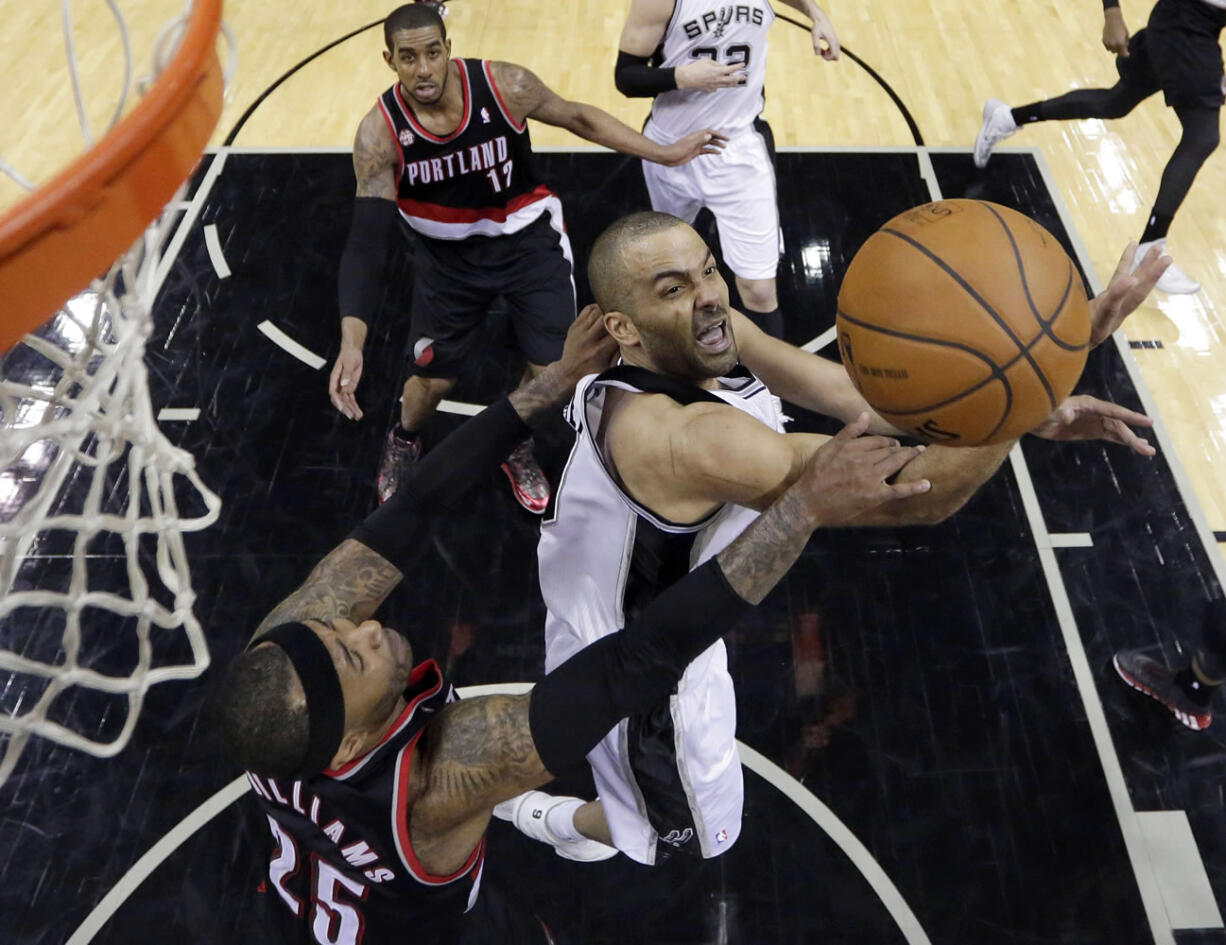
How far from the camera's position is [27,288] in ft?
5.90

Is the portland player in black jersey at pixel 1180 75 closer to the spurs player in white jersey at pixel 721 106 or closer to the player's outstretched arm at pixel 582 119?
the spurs player in white jersey at pixel 721 106

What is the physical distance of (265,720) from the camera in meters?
2.07

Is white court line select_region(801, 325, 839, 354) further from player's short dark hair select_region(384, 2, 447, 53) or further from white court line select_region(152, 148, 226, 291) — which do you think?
white court line select_region(152, 148, 226, 291)

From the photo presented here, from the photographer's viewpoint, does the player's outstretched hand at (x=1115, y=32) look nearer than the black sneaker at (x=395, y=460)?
No

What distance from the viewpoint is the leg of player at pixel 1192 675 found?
3.58 m

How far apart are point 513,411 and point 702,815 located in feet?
3.81

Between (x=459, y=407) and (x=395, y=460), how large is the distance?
1.48ft

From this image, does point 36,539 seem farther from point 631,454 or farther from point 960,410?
point 960,410

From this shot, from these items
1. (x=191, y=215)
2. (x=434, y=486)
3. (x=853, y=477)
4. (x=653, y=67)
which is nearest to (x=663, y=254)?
(x=434, y=486)

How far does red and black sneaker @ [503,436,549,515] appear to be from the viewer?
455cm

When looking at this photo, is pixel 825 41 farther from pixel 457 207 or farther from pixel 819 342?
pixel 457 207

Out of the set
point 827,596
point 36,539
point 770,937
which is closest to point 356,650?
point 770,937

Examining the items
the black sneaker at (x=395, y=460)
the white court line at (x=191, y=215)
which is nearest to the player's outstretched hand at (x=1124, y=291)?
the black sneaker at (x=395, y=460)

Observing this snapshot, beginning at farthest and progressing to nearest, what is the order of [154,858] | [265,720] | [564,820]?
[154,858] → [564,820] → [265,720]
